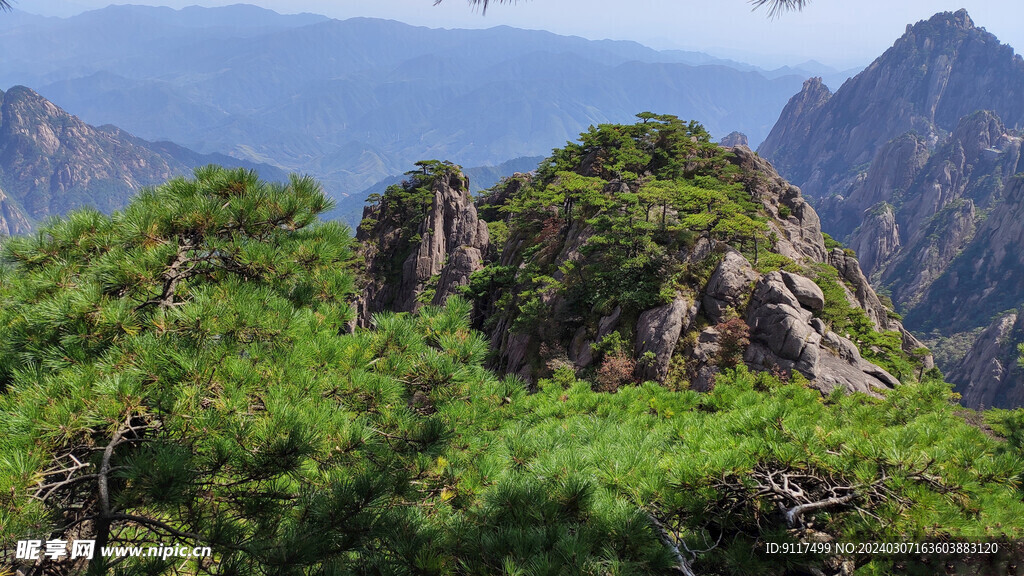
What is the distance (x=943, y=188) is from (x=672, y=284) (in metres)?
167

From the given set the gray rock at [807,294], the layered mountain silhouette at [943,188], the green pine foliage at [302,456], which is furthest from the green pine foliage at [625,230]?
the layered mountain silhouette at [943,188]

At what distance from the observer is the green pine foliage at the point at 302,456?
3027mm

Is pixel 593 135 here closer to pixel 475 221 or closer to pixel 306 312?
pixel 475 221

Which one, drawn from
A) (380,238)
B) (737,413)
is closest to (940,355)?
(380,238)

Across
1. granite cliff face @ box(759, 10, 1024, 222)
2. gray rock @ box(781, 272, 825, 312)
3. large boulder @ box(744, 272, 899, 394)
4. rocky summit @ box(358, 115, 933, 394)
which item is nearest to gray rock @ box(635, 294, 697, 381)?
rocky summit @ box(358, 115, 933, 394)

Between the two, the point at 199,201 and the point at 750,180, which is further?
the point at 750,180

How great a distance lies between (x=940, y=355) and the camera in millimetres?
85625

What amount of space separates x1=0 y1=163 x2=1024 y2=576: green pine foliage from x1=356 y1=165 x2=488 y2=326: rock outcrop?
34513mm

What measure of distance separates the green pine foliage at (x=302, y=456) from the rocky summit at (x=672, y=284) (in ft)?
4.99

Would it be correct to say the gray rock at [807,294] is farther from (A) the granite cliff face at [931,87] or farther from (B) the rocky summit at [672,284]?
(A) the granite cliff face at [931,87]

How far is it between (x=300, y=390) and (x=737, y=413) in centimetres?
437

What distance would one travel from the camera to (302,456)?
3.44 metres

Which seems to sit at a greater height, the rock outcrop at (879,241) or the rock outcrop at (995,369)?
the rock outcrop at (879,241)

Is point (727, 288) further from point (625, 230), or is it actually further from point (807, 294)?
point (625, 230)
